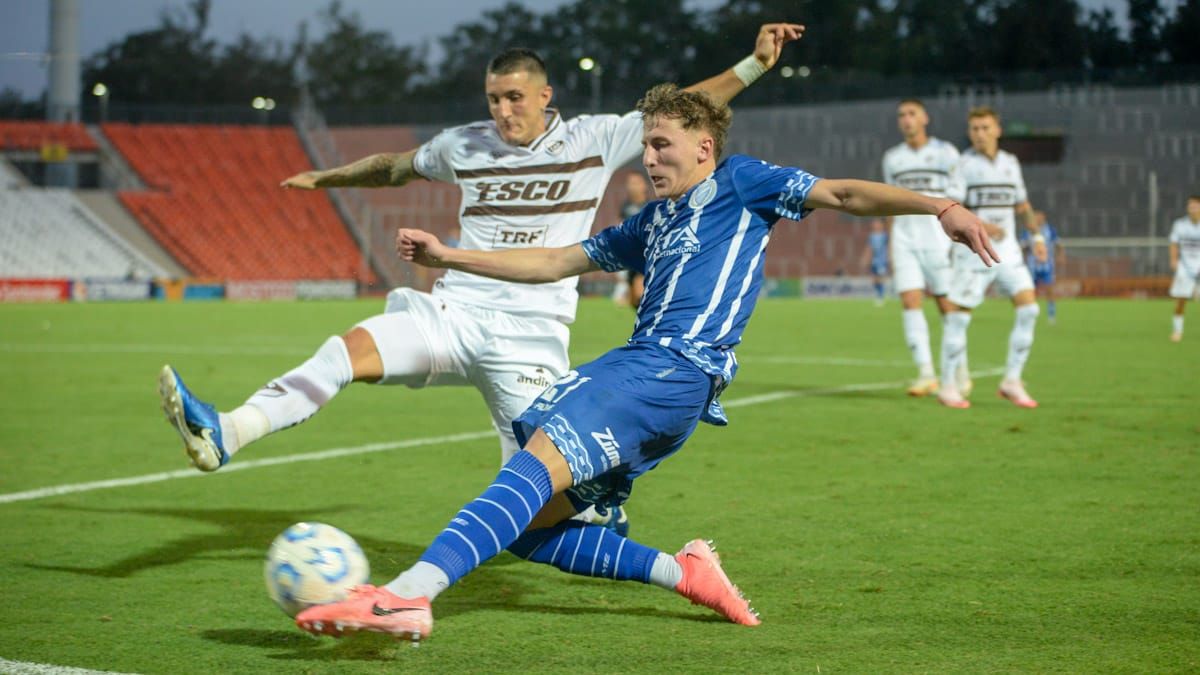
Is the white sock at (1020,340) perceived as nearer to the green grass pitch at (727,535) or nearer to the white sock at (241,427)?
the green grass pitch at (727,535)

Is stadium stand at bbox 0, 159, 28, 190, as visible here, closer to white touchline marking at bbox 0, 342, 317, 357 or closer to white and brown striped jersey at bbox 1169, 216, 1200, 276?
white touchline marking at bbox 0, 342, 317, 357

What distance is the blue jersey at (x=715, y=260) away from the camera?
14.5 ft

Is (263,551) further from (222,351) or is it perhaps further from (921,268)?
(222,351)

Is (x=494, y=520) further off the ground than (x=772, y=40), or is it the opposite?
(x=772, y=40)

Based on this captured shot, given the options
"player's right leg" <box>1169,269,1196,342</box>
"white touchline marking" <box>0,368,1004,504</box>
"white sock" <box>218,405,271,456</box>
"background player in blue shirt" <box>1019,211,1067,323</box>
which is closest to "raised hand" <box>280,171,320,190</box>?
"white sock" <box>218,405,271,456</box>

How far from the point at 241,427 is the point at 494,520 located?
4.67 ft

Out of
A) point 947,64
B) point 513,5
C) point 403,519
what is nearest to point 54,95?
point 947,64

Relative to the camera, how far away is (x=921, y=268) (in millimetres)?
12406

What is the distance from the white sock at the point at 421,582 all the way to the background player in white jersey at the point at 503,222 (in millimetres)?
1655

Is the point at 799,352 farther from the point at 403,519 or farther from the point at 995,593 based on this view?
the point at 995,593

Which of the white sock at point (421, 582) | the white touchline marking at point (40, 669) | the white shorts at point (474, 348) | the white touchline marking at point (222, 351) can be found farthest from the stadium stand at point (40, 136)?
the white sock at point (421, 582)

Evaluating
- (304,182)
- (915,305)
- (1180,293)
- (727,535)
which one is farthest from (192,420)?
(1180,293)

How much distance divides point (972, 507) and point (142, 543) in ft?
12.4

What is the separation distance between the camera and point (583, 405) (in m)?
4.13
